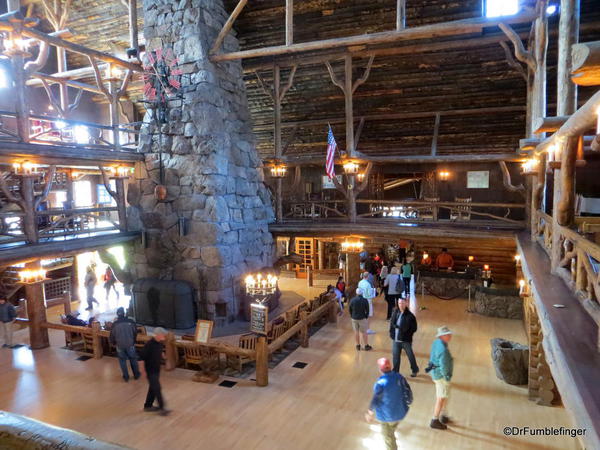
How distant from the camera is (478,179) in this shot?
652 inches

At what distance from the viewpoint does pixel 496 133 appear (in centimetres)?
1523

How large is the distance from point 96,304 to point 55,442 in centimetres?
1487

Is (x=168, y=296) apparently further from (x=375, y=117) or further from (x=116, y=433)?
(x=375, y=117)

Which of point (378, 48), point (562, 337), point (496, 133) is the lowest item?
point (562, 337)

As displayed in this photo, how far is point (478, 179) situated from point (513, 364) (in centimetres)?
1052

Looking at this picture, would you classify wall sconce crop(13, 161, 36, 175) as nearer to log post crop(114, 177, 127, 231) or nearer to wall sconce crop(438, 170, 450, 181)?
log post crop(114, 177, 127, 231)

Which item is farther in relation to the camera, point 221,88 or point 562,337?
point 221,88

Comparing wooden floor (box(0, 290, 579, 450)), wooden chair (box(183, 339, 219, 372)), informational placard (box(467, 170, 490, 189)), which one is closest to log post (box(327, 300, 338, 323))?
wooden floor (box(0, 290, 579, 450))

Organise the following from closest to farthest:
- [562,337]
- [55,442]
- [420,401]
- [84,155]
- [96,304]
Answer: [55,442]
[562,337]
[420,401]
[84,155]
[96,304]

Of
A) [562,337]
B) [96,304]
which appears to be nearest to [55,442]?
[562,337]

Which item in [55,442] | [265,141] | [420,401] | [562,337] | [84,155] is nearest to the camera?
[55,442]

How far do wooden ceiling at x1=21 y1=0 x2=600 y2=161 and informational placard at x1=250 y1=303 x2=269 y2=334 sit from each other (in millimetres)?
9061

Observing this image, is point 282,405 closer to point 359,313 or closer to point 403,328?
point 403,328

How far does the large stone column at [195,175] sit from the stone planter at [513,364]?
7.10 m
